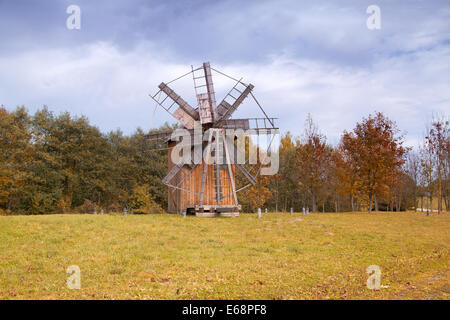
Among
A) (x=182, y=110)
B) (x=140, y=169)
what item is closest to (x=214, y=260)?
(x=182, y=110)

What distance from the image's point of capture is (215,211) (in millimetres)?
24594

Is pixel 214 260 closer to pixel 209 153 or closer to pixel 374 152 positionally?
pixel 209 153

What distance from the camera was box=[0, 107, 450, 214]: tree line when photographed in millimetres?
32531

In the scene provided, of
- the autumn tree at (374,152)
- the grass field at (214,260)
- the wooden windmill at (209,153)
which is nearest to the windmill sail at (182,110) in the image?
the wooden windmill at (209,153)

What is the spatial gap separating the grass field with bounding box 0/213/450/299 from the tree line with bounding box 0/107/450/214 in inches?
555

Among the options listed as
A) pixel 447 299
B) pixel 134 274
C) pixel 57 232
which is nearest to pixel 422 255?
pixel 447 299

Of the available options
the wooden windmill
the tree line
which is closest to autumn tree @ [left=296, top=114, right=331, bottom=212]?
the tree line

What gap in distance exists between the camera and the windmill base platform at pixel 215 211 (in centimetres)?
2422

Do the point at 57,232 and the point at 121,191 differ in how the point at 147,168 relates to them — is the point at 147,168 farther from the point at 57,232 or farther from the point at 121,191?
the point at 57,232

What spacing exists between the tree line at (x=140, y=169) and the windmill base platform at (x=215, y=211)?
29.3 ft

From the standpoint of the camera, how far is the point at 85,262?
11.5 m

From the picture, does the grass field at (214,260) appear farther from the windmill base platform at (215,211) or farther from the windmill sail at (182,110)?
the windmill sail at (182,110)

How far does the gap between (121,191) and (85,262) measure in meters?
33.4

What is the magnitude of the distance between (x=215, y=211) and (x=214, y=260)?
12.6 metres
